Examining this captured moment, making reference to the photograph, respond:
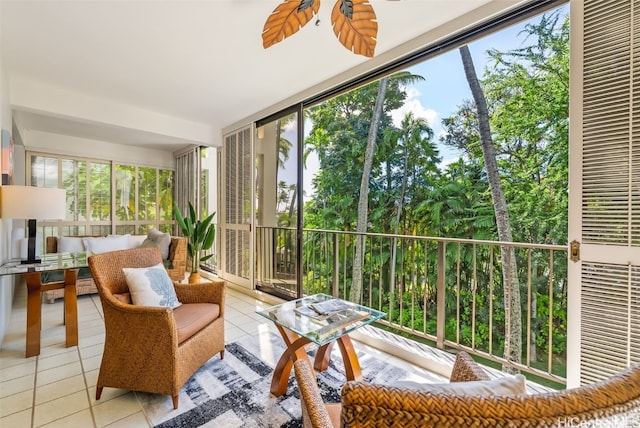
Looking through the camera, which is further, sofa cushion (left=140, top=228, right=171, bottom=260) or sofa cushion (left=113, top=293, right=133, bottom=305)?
sofa cushion (left=140, top=228, right=171, bottom=260)

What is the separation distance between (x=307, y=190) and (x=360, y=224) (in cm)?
117

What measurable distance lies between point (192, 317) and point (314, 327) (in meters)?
0.92

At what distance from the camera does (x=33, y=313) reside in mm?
2297

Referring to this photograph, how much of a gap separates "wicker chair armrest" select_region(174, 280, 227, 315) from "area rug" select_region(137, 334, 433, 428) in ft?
1.66

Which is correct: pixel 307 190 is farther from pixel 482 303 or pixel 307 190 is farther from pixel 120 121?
pixel 482 303

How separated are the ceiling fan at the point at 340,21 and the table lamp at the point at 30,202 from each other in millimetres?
2304

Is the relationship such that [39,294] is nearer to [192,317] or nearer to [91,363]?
[91,363]

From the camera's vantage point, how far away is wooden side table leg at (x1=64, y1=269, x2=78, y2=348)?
7.95ft

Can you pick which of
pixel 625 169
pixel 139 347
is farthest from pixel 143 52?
pixel 625 169

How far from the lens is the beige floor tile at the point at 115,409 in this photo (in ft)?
5.20

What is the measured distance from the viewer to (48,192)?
239 centimetres

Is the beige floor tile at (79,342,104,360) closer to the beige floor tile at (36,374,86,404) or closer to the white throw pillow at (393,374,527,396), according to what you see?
the beige floor tile at (36,374,86,404)

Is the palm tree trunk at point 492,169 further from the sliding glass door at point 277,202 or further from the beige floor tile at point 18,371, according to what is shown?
the beige floor tile at point 18,371

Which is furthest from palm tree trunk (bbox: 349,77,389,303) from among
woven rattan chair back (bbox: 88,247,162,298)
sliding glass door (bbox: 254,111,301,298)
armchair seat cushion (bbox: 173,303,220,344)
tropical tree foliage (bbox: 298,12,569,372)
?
woven rattan chair back (bbox: 88,247,162,298)
